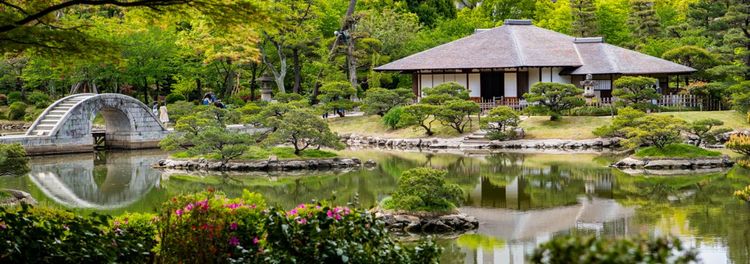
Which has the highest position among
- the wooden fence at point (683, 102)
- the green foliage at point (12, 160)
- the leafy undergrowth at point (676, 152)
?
the wooden fence at point (683, 102)

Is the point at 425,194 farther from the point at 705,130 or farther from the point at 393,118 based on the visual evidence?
the point at 393,118

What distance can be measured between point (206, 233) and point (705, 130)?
20503mm

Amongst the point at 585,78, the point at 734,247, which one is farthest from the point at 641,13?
the point at 734,247

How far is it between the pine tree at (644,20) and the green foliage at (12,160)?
3072cm

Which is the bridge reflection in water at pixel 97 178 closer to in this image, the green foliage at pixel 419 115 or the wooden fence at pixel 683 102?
the green foliage at pixel 419 115

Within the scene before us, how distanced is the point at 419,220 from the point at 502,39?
23.9 m

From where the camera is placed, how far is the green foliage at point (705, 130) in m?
24.1

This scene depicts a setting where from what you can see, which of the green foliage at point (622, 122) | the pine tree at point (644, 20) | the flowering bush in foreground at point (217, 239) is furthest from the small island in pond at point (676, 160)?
the pine tree at point (644, 20)

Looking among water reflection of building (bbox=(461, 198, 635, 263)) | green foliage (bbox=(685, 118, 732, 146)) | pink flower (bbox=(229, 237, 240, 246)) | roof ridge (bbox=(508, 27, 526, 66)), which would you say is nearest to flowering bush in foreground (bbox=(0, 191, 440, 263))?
pink flower (bbox=(229, 237, 240, 246))

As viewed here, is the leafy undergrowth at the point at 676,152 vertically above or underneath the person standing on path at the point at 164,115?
underneath

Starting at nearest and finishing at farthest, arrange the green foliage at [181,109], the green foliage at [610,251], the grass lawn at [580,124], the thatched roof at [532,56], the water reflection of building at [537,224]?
the green foliage at [610,251], the water reflection of building at [537,224], the grass lawn at [580,124], the green foliage at [181,109], the thatched roof at [532,56]

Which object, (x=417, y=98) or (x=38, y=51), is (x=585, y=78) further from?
(x=38, y=51)

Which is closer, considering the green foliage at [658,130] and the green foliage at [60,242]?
the green foliage at [60,242]

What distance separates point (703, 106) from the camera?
1254 inches
